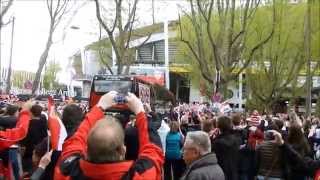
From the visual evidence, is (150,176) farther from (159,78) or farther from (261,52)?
(159,78)

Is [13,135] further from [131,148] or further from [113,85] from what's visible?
[113,85]

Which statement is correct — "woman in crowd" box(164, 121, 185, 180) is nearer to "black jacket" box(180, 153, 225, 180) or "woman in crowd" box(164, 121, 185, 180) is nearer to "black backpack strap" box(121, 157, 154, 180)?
"black jacket" box(180, 153, 225, 180)

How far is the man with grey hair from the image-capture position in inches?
225

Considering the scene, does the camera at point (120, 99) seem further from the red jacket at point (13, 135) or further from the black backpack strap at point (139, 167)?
the red jacket at point (13, 135)

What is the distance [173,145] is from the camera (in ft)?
41.7

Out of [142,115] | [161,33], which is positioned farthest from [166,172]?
[161,33]

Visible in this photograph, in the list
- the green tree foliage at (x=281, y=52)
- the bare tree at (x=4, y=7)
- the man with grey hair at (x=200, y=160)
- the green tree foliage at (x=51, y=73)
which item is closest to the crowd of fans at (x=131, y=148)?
the man with grey hair at (x=200, y=160)

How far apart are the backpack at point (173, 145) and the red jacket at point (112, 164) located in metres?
8.36

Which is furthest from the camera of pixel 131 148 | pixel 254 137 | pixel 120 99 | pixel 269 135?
pixel 254 137

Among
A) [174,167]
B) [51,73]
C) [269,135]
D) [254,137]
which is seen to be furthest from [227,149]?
[51,73]

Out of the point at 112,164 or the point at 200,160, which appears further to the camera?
the point at 200,160

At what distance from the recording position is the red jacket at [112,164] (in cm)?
370

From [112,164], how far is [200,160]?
228cm

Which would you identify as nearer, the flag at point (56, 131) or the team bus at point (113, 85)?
the flag at point (56, 131)
